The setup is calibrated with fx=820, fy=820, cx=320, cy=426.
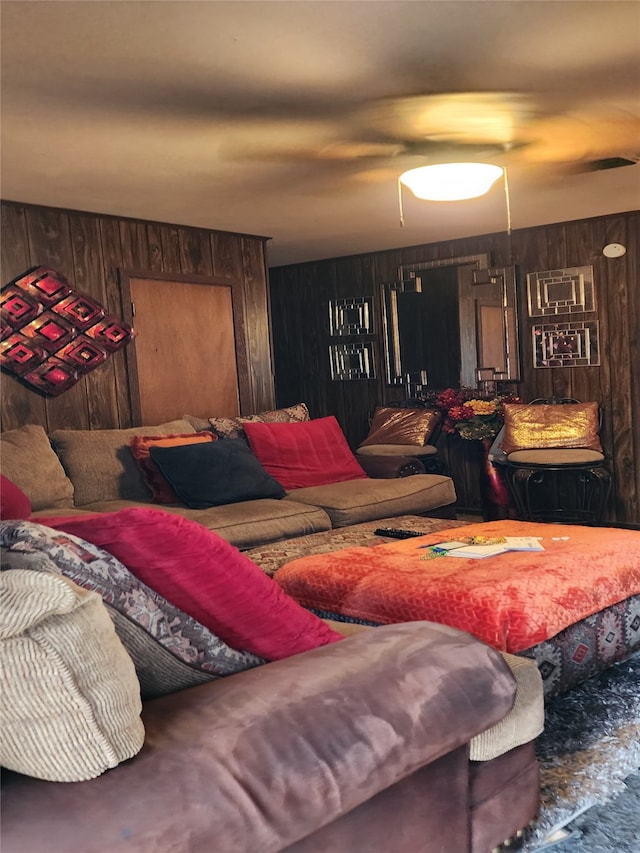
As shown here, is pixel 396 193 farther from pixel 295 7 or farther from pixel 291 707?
pixel 291 707

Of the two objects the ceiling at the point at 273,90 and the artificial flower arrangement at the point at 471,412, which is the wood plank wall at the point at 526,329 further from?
the ceiling at the point at 273,90

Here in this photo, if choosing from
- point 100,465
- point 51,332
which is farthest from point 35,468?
point 51,332

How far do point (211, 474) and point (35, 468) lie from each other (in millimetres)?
878

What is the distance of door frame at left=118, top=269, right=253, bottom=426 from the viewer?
5.11 meters

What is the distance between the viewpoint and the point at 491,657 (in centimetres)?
163

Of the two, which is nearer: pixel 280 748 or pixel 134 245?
pixel 280 748

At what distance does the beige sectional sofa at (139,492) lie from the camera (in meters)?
3.99

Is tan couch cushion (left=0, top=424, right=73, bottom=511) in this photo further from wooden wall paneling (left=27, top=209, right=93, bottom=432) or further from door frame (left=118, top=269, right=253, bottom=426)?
door frame (left=118, top=269, right=253, bottom=426)

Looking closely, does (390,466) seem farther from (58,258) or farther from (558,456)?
(58,258)

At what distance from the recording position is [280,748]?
125 cm

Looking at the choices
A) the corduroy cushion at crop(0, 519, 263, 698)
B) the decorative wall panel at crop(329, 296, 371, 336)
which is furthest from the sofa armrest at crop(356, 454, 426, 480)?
the corduroy cushion at crop(0, 519, 263, 698)

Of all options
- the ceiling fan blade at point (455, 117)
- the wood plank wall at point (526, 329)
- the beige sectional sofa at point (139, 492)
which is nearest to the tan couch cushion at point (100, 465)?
the beige sectional sofa at point (139, 492)

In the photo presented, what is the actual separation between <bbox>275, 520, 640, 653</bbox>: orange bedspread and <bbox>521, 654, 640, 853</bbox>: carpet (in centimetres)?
30

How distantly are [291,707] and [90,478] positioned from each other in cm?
325
